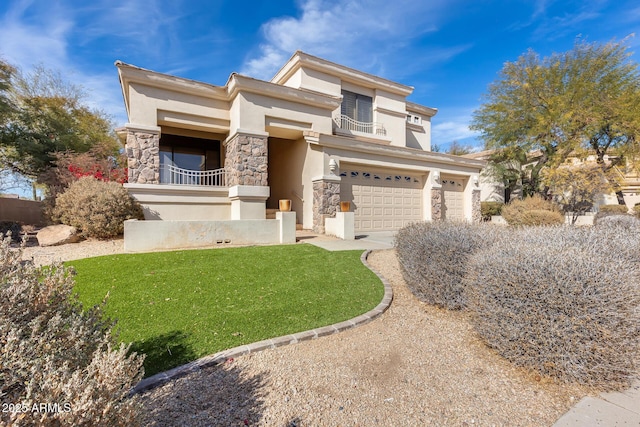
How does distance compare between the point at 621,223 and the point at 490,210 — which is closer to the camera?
the point at 621,223

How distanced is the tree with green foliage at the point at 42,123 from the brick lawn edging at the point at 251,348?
1528 cm

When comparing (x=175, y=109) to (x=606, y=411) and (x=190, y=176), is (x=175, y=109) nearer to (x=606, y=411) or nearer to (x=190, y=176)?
(x=190, y=176)

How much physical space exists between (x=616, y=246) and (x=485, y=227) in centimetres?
165

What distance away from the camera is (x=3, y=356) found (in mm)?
1345

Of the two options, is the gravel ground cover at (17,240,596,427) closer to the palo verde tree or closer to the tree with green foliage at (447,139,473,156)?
the palo verde tree

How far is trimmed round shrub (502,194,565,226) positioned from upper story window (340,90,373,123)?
8704mm

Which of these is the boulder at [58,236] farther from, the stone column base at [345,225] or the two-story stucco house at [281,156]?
the stone column base at [345,225]

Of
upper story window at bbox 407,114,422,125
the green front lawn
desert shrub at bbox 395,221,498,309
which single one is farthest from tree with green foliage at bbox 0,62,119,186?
upper story window at bbox 407,114,422,125

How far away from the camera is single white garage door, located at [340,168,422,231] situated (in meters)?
12.2

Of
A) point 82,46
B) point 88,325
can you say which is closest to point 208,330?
point 88,325

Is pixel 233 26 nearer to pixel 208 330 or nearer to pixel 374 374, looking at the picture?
pixel 208 330

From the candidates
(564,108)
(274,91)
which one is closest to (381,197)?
(274,91)

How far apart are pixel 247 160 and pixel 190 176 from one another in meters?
2.75

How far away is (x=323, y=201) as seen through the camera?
10961 millimetres
